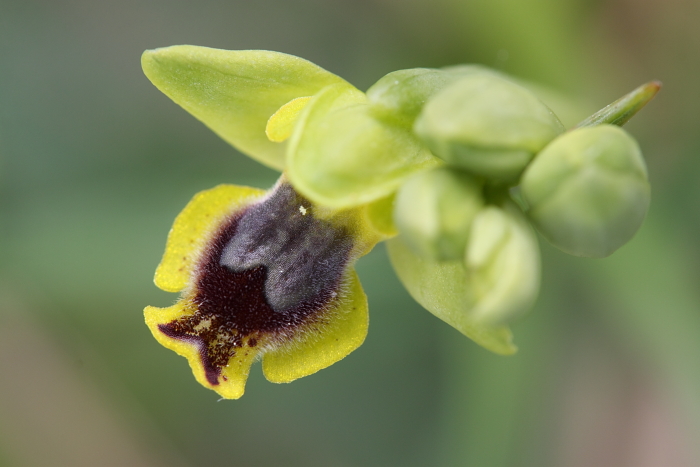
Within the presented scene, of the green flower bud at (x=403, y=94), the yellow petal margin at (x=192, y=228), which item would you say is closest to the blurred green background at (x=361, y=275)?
the yellow petal margin at (x=192, y=228)

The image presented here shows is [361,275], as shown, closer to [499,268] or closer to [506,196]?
[506,196]

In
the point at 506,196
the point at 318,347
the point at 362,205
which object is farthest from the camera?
the point at 318,347

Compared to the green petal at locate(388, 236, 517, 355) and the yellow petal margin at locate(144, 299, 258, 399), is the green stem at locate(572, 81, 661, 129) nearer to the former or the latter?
the green petal at locate(388, 236, 517, 355)

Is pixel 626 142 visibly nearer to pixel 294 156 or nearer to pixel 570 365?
pixel 294 156

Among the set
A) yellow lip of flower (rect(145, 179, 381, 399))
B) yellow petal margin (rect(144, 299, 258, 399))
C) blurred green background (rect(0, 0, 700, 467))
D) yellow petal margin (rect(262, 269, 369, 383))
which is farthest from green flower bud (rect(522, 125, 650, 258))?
blurred green background (rect(0, 0, 700, 467))

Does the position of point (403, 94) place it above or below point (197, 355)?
above

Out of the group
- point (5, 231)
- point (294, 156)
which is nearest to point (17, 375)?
point (5, 231)

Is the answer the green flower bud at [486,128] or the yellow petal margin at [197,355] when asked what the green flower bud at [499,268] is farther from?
the yellow petal margin at [197,355]

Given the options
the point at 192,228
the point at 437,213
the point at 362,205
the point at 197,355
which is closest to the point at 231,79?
the point at 192,228
